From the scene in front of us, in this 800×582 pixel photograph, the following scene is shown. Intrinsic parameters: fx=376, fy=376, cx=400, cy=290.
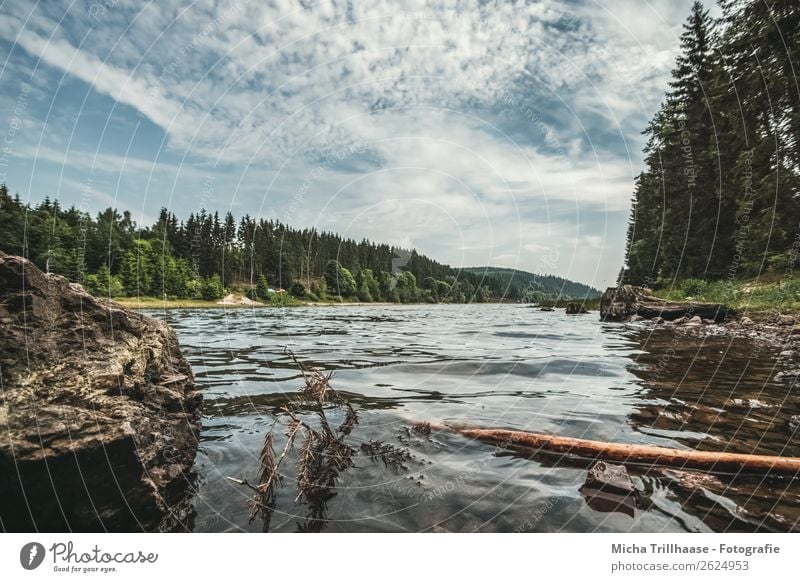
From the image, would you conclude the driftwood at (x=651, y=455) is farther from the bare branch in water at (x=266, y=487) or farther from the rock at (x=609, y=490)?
the bare branch in water at (x=266, y=487)

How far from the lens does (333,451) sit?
4.93 m

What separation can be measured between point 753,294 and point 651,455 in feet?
95.9

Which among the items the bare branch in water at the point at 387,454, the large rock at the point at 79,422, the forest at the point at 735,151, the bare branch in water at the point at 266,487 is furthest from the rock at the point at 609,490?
the forest at the point at 735,151

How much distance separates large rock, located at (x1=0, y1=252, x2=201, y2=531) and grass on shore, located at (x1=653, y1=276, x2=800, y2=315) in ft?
90.6

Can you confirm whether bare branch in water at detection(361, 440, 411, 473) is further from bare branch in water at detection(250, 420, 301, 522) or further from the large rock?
the large rock

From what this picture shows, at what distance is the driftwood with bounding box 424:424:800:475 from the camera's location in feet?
14.4

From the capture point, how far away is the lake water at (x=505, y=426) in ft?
12.5

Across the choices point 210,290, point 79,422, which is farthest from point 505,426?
point 210,290

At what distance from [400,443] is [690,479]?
3696 mm

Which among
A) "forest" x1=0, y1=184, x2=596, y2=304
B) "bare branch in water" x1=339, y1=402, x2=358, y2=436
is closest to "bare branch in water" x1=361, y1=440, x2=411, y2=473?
"bare branch in water" x1=339, y1=402, x2=358, y2=436

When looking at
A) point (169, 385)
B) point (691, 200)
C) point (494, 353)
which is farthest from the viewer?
point (691, 200)

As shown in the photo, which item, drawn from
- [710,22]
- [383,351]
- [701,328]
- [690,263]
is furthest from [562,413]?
[710,22]

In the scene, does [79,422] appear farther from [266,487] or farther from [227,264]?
[227,264]
